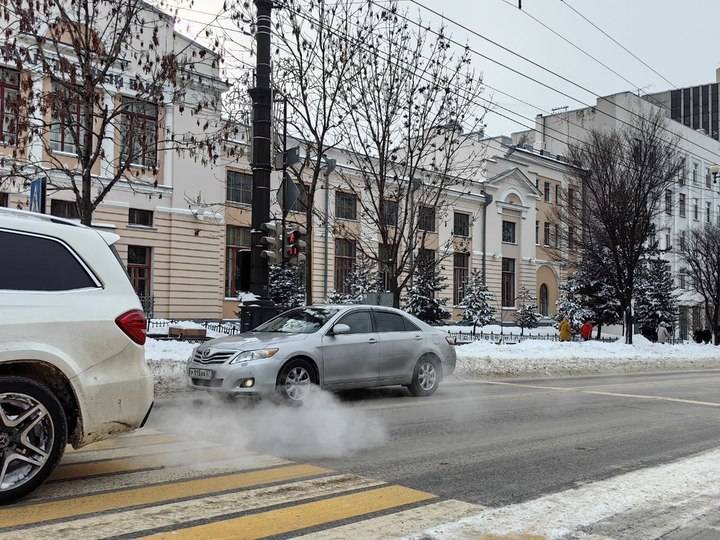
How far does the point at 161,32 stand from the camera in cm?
2634

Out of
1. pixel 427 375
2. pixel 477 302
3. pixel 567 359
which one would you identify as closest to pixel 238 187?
pixel 477 302

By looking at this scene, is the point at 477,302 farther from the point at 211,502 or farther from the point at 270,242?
the point at 211,502

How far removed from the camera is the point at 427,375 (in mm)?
11641

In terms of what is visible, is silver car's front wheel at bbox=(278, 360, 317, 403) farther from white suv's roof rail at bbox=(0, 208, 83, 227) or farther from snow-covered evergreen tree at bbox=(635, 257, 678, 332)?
snow-covered evergreen tree at bbox=(635, 257, 678, 332)

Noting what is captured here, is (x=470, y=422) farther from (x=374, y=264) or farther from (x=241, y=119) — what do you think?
(x=374, y=264)

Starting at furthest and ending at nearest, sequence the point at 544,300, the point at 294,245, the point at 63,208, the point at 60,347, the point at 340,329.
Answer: the point at 544,300
the point at 63,208
the point at 294,245
the point at 340,329
the point at 60,347

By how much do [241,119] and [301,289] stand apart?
17.5m

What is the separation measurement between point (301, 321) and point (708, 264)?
3367 centimetres

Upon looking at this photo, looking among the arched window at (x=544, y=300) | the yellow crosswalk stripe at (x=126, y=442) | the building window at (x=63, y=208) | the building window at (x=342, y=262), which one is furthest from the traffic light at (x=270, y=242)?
the arched window at (x=544, y=300)

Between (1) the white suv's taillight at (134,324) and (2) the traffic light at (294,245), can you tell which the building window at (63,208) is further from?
(1) the white suv's taillight at (134,324)

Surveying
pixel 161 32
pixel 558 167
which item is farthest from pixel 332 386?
pixel 558 167

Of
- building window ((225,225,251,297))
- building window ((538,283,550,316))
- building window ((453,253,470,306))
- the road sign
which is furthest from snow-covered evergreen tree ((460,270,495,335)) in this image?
the road sign

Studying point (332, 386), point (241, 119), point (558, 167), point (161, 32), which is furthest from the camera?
point (558, 167)

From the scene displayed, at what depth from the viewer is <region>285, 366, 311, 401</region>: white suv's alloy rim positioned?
9.46 m
